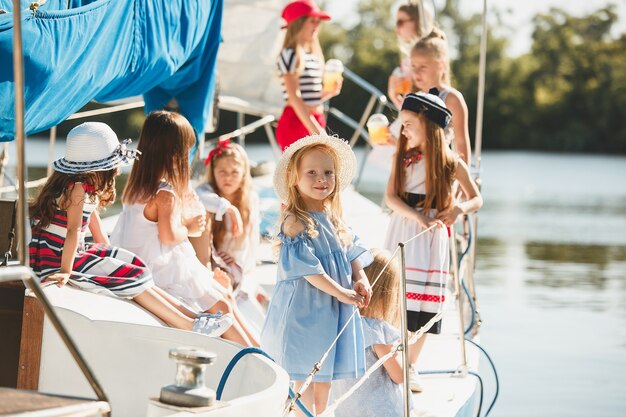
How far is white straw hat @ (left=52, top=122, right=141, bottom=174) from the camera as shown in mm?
4234

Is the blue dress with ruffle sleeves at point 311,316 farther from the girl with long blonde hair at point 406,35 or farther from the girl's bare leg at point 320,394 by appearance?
the girl with long blonde hair at point 406,35

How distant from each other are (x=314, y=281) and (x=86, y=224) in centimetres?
88

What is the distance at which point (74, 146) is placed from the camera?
4.26 metres

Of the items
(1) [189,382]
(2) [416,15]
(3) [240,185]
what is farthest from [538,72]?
(1) [189,382]

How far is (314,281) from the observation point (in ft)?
13.4

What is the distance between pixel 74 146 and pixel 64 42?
398 mm

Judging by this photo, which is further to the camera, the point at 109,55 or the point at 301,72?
the point at 301,72

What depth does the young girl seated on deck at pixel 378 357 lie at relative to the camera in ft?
14.2

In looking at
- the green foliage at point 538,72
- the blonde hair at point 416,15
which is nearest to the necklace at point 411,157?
the blonde hair at point 416,15

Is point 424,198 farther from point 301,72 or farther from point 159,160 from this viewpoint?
point 301,72

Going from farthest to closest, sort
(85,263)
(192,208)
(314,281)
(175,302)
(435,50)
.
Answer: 1. (435,50)
2. (192,208)
3. (175,302)
4. (85,263)
5. (314,281)

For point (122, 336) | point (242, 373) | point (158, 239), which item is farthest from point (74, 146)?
point (242, 373)

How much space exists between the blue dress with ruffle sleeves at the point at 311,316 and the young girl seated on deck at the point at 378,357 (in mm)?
151

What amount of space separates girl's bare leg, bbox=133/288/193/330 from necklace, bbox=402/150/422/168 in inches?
54.1
